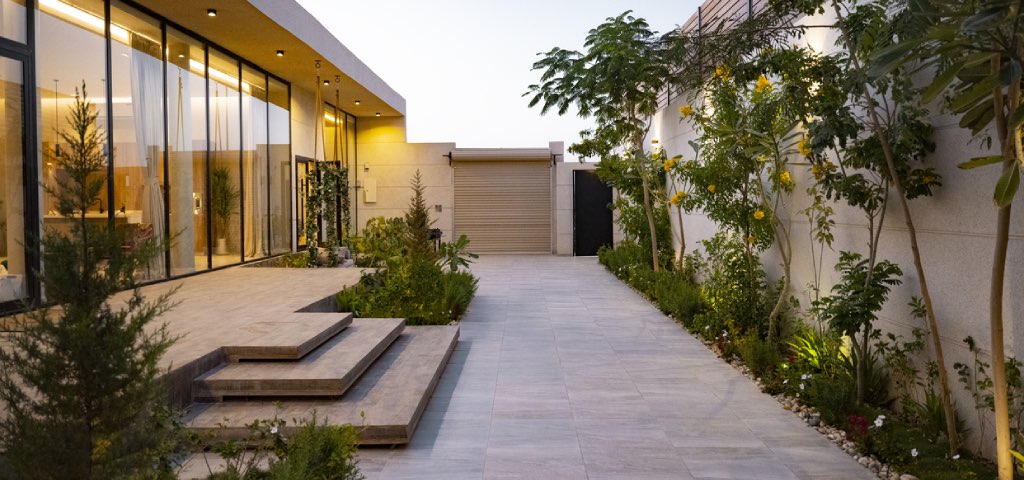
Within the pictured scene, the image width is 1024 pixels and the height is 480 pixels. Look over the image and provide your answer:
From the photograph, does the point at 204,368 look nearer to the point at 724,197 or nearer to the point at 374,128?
the point at 724,197

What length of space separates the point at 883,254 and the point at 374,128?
61.8ft

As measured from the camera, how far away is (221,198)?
1267cm

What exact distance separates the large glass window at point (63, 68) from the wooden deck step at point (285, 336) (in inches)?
79.7

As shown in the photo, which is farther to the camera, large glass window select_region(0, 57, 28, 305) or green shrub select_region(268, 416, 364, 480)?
large glass window select_region(0, 57, 28, 305)

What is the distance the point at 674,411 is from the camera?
598 cm

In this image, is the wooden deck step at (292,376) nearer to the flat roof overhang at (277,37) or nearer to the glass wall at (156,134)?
the glass wall at (156,134)

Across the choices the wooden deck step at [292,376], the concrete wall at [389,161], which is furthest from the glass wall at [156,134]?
the concrete wall at [389,161]

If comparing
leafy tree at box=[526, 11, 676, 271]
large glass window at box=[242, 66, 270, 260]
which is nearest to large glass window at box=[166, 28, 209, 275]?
large glass window at box=[242, 66, 270, 260]

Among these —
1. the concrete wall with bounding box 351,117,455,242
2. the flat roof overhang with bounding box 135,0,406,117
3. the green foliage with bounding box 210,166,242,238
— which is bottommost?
the green foliage with bounding box 210,166,242,238

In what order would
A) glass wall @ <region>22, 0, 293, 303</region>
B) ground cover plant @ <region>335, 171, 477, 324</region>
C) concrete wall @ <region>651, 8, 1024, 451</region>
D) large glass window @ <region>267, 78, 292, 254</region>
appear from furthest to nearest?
large glass window @ <region>267, 78, 292, 254</region> < ground cover plant @ <region>335, 171, 477, 324</region> < glass wall @ <region>22, 0, 293, 303</region> < concrete wall @ <region>651, 8, 1024, 451</region>

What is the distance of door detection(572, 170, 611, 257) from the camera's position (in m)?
22.9

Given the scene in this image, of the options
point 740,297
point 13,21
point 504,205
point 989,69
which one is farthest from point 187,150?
point 504,205

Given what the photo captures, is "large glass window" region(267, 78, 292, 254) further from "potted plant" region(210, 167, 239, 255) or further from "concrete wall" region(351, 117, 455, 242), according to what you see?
"concrete wall" region(351, 117, 455, 242)

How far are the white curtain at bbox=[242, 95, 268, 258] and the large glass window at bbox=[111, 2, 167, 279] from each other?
10.8 ft
